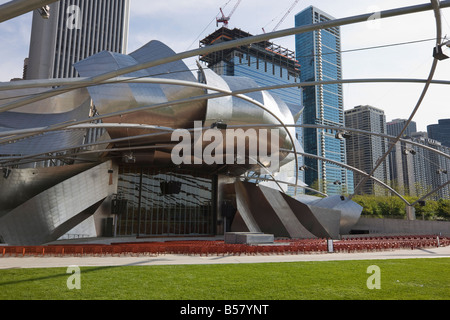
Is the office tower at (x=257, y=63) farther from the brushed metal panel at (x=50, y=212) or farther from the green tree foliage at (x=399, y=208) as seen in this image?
the brushed metal panel at (x=50, y=212)

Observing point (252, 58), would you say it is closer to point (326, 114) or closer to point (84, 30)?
point (326, 114)

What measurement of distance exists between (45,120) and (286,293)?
30.5 metres

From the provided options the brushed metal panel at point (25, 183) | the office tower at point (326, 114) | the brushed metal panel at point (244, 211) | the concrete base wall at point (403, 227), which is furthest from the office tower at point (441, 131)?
the brushed metal panel at point (25, 183)

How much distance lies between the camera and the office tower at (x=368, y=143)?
90.3m

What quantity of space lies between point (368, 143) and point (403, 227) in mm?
61475

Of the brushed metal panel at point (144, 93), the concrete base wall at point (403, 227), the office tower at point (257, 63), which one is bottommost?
the concrete base wall at point (403, 227)

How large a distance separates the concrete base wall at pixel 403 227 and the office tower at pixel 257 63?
84.0 m

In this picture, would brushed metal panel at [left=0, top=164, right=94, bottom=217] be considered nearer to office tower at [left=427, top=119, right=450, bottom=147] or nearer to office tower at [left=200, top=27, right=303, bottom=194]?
office tower at [left=427, top=119, right=450, bottom=147]

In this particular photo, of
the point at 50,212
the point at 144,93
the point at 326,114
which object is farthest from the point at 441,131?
the point at 50,212

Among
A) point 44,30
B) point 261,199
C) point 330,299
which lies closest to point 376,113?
point 261,199

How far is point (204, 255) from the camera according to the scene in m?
17.3

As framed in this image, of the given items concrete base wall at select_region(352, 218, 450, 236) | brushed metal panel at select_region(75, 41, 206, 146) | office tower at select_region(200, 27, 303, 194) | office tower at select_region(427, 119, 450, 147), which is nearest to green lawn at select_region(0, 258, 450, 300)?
brushed metal panel at select_region(75, 41, 206, 146)

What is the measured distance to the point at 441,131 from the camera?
96562 mm
